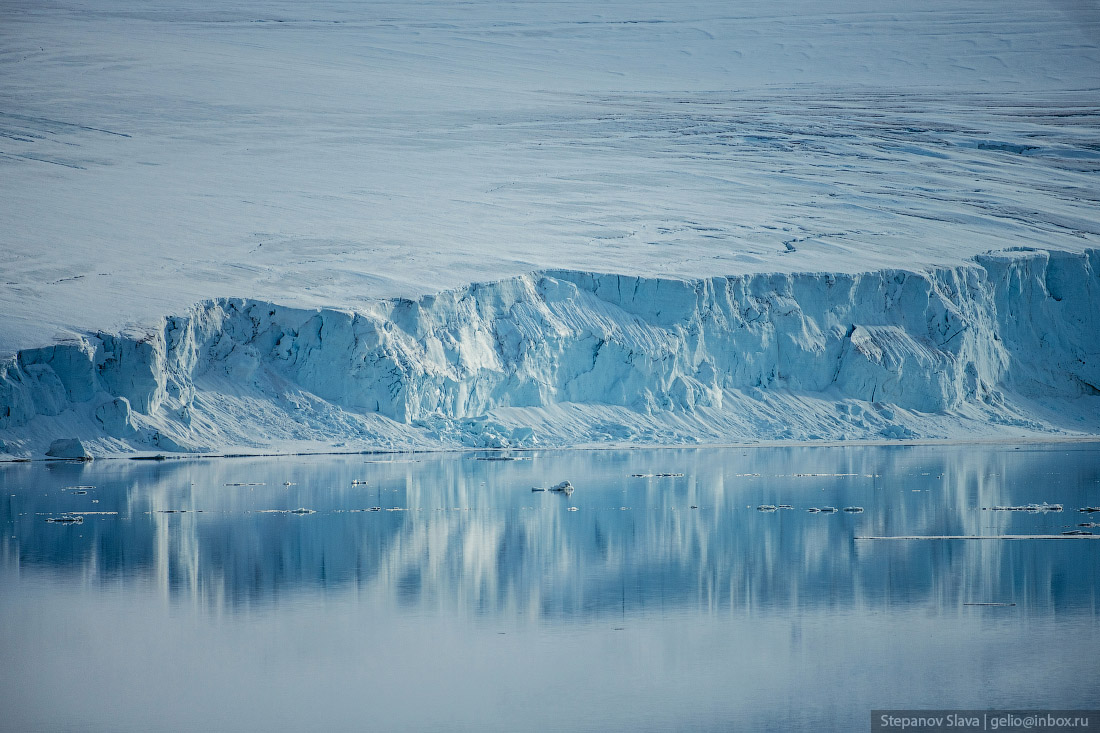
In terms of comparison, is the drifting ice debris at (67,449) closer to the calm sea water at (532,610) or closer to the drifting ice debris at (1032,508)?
the calm sea water at (532,610)

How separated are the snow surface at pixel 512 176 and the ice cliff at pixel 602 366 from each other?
0.11 meters

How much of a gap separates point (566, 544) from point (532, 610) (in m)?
3.73

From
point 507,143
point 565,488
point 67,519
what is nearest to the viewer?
point 67,519

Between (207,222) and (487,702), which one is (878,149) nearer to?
(207,222)

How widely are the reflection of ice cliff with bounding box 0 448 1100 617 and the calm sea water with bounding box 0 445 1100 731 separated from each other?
0.20ft

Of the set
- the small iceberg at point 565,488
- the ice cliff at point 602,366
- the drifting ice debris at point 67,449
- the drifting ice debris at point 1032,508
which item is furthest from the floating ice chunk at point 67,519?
the drifting ice debris at point 1032,508

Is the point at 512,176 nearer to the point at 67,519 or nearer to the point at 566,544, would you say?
the point at 67,519

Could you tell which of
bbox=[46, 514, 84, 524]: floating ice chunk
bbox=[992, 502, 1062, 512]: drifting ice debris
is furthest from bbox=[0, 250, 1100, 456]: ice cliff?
bbox=[992, 502, 1062, 512]: drifting ice debris

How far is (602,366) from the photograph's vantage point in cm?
3384

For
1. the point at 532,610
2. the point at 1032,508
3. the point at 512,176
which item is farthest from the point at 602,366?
the point at 532,610

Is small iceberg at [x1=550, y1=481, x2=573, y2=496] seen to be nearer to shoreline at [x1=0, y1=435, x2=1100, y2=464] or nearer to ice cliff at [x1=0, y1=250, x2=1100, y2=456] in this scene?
shoreline at [x1=0, y1=435, x2=1100, y2=464]

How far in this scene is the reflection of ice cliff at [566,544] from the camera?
1200 centimetres

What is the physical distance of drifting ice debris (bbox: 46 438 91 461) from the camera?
86.4 feet

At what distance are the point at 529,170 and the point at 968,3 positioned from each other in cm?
3172
